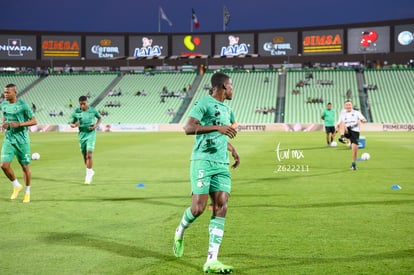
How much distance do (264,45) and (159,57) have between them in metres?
16.4

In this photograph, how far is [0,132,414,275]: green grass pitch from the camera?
676 centimetres

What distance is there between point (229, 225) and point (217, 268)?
2.95 m

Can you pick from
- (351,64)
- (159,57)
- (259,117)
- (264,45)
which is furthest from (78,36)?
(351,64)

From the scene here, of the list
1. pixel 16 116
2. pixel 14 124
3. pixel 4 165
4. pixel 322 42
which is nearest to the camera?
pixel 14 124

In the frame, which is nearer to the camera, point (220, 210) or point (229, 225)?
point (220, 210)

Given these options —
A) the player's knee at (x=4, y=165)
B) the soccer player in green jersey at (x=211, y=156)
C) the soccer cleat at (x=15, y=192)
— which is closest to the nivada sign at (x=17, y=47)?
the soccer cleat at (x=15, y=192)

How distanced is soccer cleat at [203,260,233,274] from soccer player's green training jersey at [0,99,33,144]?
7118 millimetres

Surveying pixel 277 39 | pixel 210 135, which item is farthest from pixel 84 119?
pixel 277 39

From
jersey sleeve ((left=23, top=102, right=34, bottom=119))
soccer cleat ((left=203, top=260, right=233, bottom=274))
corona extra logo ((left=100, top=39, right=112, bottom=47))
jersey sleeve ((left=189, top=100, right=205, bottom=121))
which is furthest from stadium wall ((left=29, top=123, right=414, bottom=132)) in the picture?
soccer cleat ((left=203, top=260, right=233, bottom=274))

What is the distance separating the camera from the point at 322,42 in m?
78.6

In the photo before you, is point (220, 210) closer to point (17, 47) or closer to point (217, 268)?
point (217, 268)

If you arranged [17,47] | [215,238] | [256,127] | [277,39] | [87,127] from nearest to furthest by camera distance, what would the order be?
[215,238] < [87,127] < [256,127] < [277,39] < [17,47]

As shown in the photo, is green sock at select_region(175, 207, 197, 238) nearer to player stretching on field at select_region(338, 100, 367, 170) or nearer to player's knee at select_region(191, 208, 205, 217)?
player's knee at select_region(191, 208, 205, 217)

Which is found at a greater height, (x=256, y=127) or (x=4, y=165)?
(x=4, y=165)
